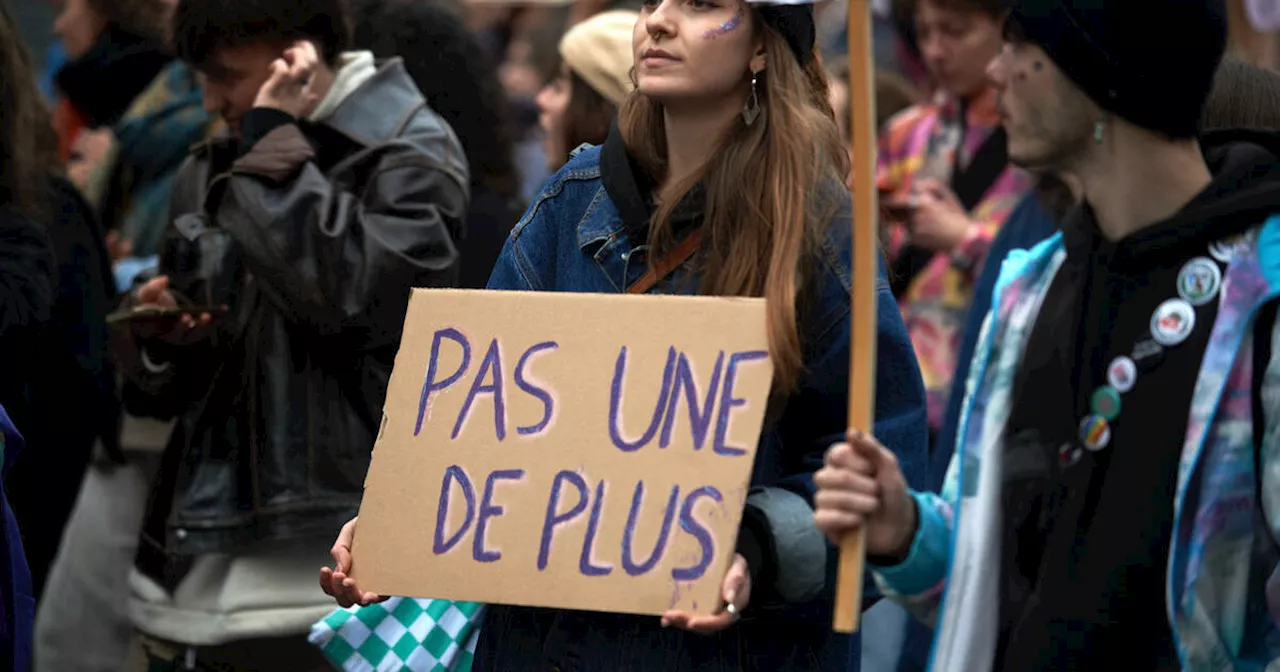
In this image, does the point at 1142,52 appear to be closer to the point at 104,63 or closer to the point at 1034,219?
the point at 1034,219

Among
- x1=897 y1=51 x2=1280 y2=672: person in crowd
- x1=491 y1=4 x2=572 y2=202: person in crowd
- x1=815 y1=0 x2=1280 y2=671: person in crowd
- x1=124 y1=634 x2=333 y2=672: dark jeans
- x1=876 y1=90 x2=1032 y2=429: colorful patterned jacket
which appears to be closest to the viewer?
x1=815 y1=0 x2=1280 y2=671: person in crowd

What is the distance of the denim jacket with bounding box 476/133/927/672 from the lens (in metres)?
2.73

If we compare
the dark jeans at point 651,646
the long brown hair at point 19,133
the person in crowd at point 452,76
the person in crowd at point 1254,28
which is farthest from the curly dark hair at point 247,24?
the person in crowd at point 1254,28

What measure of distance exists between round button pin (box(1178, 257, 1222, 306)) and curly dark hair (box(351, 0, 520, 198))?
2649mm

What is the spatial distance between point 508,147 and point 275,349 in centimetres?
131

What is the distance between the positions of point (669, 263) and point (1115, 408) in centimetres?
70

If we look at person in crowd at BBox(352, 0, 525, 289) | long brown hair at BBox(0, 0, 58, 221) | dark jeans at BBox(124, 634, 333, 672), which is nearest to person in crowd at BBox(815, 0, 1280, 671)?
dark jeans at BBox(124, 634, 333, 672)

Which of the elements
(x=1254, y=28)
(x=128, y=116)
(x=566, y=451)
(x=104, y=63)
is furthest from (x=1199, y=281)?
(x=104, y=63)

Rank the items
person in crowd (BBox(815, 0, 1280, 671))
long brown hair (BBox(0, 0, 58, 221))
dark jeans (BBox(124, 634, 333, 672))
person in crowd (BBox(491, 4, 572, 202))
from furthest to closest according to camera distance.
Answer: person in crowd (BBox(491, 4, 572, 202)) < long brown hair (BBox(0, 0, 58, 221)) < dark jeans (BBox(124, 634, 333, 672)) < person in crowd (BBox(815, 0, 1280, 671))

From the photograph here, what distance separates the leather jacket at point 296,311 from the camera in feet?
12.5

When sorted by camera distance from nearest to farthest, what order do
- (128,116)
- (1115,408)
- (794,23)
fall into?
1. (1115,408)
2. (794,23)
3. (128,116)

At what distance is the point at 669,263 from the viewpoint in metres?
2.88

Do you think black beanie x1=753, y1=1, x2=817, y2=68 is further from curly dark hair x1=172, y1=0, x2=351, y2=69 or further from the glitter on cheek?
curly dark hair x1=172, y1=0, x2=351, y2=69

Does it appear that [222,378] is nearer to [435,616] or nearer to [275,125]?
[275,125]
